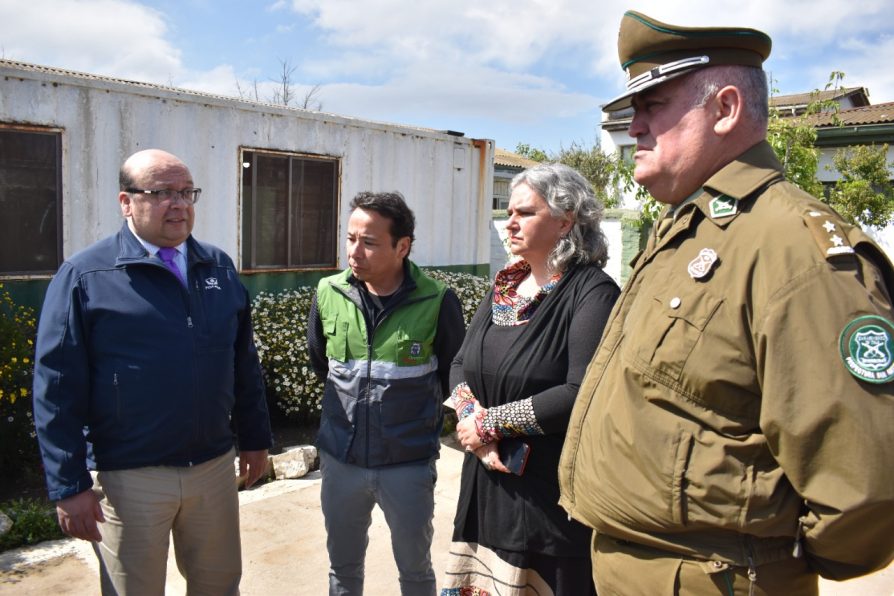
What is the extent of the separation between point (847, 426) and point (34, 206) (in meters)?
5.76

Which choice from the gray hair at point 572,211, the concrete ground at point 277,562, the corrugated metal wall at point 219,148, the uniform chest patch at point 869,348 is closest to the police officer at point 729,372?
the uniform chest patch at point 869,348

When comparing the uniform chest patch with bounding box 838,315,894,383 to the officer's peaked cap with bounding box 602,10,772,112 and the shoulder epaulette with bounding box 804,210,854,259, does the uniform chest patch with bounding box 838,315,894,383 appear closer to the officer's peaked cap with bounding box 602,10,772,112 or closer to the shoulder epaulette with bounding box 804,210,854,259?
the shoulder epaulette with bounding box 804,210,854,259

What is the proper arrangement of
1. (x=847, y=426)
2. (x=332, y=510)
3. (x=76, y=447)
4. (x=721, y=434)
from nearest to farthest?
(x=847, y=426) < (x=721, y=434) < (x=76, y=447) < (x=332, y=510)

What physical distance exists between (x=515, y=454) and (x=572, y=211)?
2.99 ft

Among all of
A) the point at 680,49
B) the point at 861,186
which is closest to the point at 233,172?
the point at 680,49

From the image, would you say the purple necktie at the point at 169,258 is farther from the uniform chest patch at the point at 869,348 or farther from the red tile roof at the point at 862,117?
the red tile roof at the point at 862,117

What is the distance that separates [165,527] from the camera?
2656 millimetres

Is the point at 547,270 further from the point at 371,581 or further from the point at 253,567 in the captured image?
the point at 253,567

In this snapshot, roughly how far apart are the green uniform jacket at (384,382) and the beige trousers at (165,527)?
1.58 ft

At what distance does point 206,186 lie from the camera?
6324 mm

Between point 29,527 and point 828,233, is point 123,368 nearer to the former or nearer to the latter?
point 29,527

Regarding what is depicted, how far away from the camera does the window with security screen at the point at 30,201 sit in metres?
5.22

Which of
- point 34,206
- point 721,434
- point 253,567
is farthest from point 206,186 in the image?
point 721,434

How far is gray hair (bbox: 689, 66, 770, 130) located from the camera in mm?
1598
